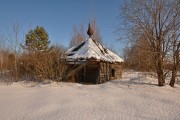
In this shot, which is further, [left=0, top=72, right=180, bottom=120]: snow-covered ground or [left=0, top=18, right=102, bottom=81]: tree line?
[left=0, top=18, right=102, bottom=81]: tree line

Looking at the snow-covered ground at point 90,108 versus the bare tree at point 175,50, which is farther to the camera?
the bare tree at point 175,50

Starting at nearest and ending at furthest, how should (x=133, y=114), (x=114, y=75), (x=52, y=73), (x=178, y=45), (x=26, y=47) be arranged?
(x=133, y=114) → (x=178, y=45) → (x=52, y=73) → (x=26, y=47) → (x=114, y=75)

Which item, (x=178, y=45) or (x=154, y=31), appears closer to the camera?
(x=178, y=45)

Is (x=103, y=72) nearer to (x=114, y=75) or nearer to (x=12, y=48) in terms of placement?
(x=114, y=75)

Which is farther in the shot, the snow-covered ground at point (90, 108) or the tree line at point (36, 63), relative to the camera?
the tree line at point (36, 63)

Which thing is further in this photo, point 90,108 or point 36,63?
point 36,63

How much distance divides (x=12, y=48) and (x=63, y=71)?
6094 millimetres

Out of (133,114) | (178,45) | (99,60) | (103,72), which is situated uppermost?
(178,45)

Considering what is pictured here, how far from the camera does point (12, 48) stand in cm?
1379

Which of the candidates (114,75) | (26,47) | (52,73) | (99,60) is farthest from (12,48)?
(114,75)

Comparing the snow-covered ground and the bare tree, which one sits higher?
the bare tree

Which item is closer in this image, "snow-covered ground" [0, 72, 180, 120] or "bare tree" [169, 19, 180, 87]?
"snow-covered ground" [0, 72, 180, 120]

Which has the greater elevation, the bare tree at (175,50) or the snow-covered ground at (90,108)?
the bare tree at (175,50)

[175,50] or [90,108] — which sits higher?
[175,50]
